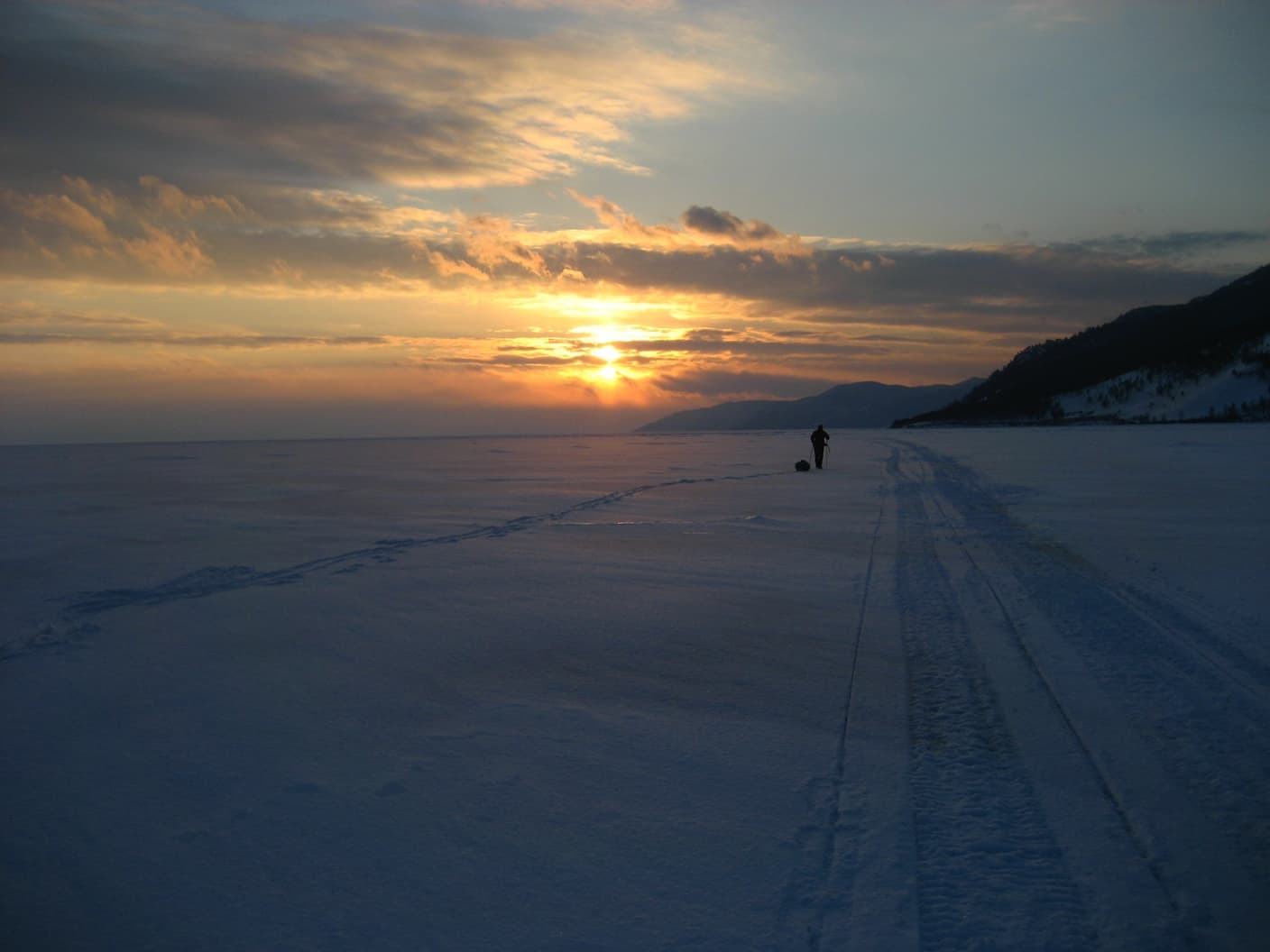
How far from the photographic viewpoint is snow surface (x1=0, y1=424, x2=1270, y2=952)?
10.7ft

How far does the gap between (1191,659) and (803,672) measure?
2890mm

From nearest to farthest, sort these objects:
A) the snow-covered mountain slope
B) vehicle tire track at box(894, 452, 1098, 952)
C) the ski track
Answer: vehicle tire track at box(894, 452, 1098, 952), the ski track, the snow-covered mountain slope

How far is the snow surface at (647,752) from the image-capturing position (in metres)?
3.27

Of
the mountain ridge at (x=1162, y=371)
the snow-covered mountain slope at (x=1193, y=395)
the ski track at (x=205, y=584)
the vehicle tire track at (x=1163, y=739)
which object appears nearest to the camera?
the vehicle tire track at (x=1163, y=739)

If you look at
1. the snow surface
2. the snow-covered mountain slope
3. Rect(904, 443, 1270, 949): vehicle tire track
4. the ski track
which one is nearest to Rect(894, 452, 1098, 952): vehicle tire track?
the snow surface

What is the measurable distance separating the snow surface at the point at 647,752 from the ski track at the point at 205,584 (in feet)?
0.25

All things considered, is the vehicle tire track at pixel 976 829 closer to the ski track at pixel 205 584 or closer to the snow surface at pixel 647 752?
the snow surface at pixel 647 752

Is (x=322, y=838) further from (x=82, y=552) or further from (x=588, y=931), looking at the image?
(x=82, y=552)

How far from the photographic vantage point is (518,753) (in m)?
4.91

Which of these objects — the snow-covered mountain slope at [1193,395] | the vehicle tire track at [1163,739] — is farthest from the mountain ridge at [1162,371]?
the vehicle tire track at [1163,739]

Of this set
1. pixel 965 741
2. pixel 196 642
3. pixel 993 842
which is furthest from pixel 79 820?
pixel 965 741

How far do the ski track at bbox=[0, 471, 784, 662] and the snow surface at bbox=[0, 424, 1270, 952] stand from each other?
Result: 76mm

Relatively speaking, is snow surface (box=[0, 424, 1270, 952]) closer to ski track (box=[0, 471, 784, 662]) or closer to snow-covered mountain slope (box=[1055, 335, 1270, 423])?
ski track (box=[0, 471, 784, 662])

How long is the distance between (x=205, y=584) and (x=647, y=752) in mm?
7822
